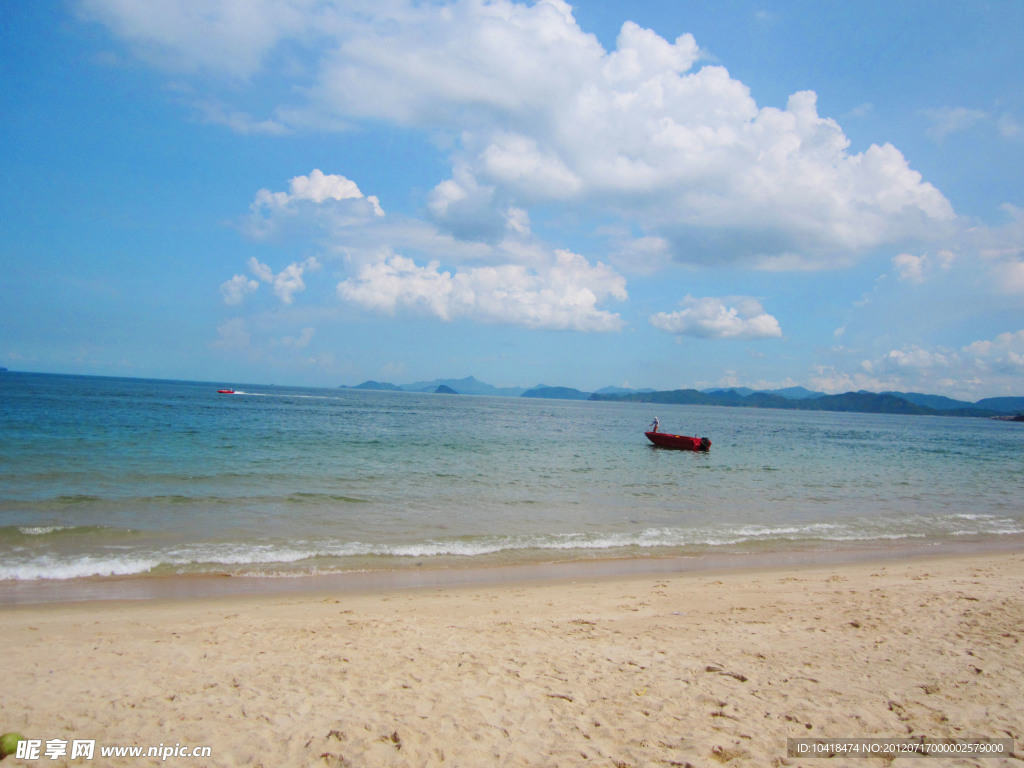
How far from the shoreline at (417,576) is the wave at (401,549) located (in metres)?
0.33

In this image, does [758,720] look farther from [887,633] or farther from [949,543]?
[949,543]

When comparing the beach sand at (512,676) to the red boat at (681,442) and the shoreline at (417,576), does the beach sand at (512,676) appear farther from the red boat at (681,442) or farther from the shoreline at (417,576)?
the red boat at (681,442)

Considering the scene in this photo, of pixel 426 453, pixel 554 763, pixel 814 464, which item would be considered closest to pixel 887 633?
pixel 554 763

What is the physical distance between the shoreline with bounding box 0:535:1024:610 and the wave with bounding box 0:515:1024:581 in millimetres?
333

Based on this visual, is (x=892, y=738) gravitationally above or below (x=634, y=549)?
above

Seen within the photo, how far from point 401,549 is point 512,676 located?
21.9 feet

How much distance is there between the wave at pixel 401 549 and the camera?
10.2 meters

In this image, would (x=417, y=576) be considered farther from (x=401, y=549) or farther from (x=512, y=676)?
(x=512, y=676)

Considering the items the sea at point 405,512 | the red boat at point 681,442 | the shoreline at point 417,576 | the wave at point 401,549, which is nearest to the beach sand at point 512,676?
the shoreline at point 417,576

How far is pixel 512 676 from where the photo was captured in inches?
230

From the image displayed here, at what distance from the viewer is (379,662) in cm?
616

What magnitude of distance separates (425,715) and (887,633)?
6425 millimetres

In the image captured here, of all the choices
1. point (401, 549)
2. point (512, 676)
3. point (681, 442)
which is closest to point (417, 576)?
point (401, 549)

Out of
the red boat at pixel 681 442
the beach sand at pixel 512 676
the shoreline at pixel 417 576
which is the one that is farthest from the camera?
the red boat at pixel 681 442
